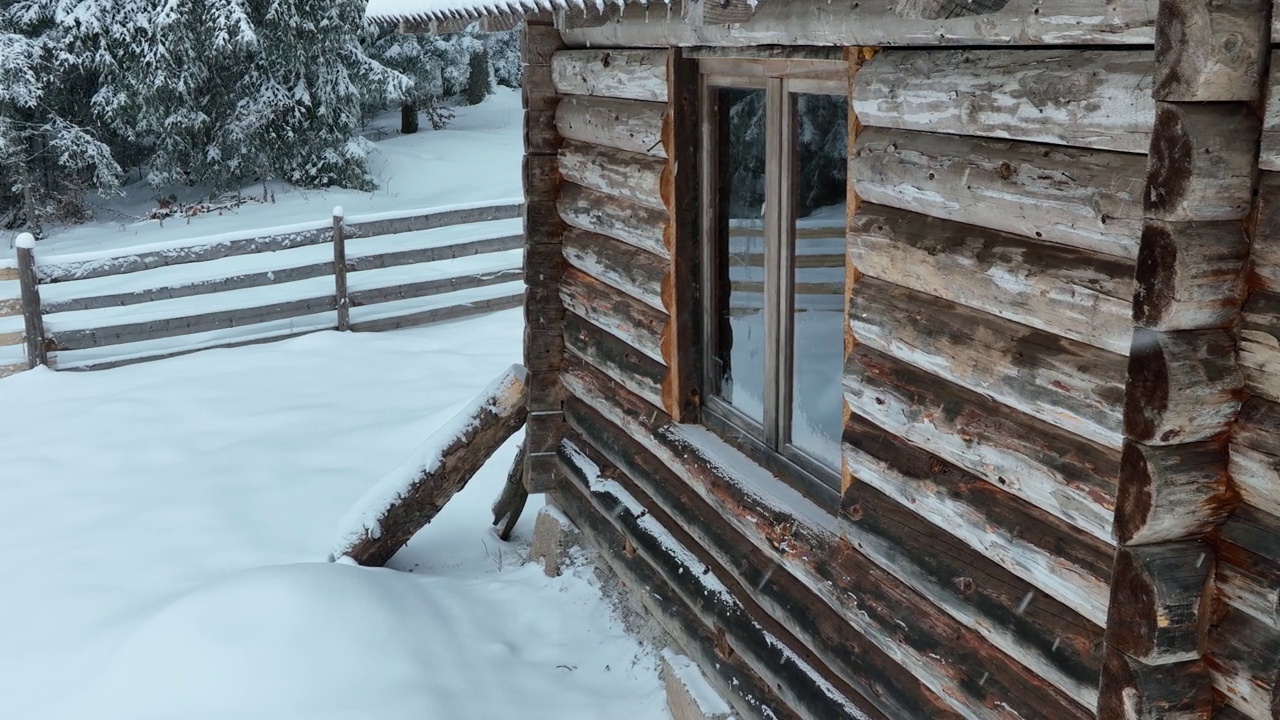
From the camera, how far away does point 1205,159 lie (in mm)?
→ 2045

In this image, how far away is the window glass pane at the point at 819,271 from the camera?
400 centimetres

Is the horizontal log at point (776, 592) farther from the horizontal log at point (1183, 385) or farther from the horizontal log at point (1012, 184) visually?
the horizontal log at point (1183, 385)

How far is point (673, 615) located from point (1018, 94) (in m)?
3.34

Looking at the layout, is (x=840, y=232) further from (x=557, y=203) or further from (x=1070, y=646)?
(x=557, y=203)

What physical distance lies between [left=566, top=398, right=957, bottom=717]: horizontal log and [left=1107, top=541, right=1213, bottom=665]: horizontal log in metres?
1.25

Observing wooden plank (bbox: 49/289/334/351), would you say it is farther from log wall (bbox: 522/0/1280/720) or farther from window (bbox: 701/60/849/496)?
window (bbox: 701/60/849/496)

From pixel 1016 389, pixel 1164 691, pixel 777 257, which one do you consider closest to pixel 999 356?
pixel 1016 389

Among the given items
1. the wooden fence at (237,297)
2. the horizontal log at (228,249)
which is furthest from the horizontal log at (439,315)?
the horizontal log at (228,249)

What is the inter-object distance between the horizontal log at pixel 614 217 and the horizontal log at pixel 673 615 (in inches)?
61.2

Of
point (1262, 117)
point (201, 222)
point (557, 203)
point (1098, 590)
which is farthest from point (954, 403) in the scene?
point (201, 222)

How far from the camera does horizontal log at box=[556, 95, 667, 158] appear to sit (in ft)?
16.8

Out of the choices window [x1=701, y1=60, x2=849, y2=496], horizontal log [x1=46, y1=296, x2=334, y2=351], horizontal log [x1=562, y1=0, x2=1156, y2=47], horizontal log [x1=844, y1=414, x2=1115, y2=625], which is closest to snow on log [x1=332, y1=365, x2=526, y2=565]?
window [x1=701, y1=60, x2=849, y2=496]

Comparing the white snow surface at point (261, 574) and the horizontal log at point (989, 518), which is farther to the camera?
the white snow surface at point (261, 574)

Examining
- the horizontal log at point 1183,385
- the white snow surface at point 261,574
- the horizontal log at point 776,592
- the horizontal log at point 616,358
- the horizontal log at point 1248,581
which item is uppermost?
the horizontal log at point 1183,385
